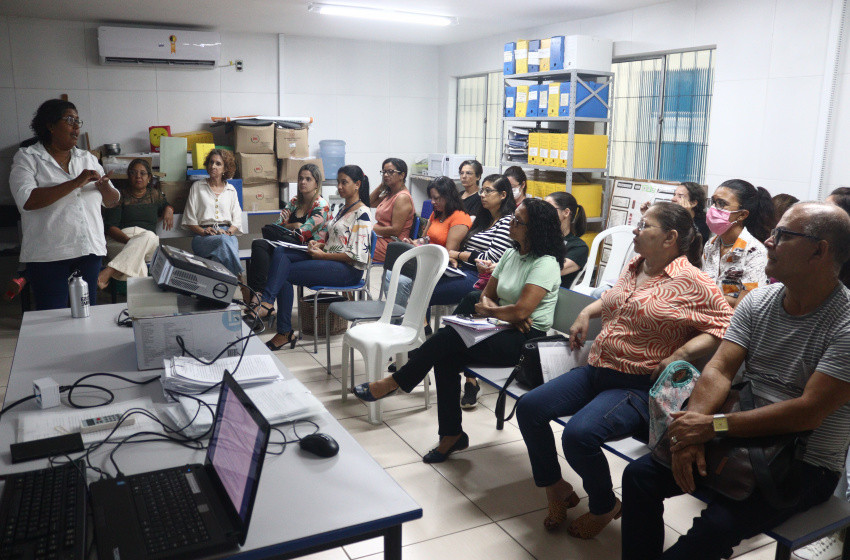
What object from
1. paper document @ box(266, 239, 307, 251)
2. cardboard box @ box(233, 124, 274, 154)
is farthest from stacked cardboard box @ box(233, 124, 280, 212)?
paper document @ box(266, 239, 307, 251)

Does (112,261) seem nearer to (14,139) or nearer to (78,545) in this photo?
(14,139)

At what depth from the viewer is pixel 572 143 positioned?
5.71m

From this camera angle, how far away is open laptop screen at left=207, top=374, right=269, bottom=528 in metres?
1.22

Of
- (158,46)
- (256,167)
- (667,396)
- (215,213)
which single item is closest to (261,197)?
(256,167)

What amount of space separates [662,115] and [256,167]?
12.9ft

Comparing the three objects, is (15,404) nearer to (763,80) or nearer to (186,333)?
(186,333)

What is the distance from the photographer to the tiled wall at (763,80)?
4.36 metres

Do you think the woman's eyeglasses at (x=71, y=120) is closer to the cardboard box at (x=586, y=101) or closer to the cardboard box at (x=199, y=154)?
the cardboard box at (x=199, y=154)

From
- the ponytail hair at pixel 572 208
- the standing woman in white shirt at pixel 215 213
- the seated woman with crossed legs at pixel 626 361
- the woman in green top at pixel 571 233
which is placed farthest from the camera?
the standing woman in white shirt at pixel 215 213

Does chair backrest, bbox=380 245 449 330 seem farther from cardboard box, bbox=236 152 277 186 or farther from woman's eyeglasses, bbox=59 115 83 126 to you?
cardboard box, bbox=236 152 277 186

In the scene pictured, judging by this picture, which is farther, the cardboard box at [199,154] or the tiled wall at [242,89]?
the tiled wall at [242,89]

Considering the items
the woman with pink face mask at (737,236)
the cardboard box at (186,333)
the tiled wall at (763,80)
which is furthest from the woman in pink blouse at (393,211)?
the cardboard box at (186,333)

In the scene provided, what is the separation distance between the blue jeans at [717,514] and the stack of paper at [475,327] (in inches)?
41.9

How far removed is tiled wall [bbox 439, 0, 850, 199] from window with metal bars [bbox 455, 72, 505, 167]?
239cm
